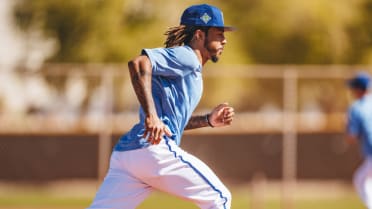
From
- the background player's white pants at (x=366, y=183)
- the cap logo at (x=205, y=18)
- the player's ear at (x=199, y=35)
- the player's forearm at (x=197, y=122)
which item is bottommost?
the background player's white pants at (x=366, y=183)

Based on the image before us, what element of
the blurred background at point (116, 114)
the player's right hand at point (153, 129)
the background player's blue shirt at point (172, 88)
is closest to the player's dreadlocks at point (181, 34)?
the background player's blue shirt at point (172, 88)

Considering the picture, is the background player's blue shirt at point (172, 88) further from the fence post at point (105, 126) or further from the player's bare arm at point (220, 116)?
the fence post at point (105, 126)

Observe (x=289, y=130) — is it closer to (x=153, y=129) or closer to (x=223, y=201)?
(x=223, y=201)

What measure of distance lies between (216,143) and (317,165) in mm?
1865

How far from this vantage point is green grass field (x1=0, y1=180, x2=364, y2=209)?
1653cm

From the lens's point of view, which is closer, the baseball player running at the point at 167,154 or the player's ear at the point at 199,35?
the baseball player running at the point at 167,154

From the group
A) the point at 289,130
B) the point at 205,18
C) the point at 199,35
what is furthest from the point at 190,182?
the point at 289,130

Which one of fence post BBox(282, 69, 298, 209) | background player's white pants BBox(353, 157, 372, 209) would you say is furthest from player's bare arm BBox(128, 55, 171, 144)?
fence post BBox(282, 69, 298, 209)

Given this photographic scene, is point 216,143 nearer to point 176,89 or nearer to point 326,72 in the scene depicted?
point 326,72

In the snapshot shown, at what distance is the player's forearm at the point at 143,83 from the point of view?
21.7 feet

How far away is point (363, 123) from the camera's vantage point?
457 inches

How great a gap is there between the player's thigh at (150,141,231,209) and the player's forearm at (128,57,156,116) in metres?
0.46

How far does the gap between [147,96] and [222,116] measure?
3.37 ft

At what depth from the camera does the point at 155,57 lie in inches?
268
